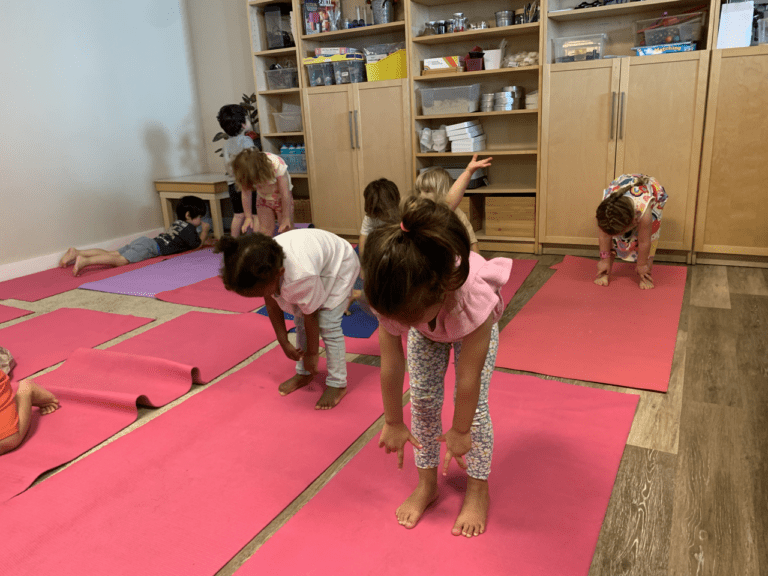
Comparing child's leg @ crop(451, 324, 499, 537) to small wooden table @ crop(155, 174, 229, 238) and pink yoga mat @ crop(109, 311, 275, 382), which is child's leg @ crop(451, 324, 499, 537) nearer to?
pink yoga mat @ crop(109, 311, 275, 382)

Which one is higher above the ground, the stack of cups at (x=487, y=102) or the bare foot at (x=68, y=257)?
the stack of cups at (x=487, y=102)

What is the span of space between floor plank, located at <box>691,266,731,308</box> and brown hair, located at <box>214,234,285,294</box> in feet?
7.36

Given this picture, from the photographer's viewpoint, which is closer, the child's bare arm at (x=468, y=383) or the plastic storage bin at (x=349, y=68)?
the child's bare arm at (x=468, y=383)

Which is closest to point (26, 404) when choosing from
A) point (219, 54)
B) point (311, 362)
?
point (311, 362)

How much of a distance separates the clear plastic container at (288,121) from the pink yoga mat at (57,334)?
2.36m

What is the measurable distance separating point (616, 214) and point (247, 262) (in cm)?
208

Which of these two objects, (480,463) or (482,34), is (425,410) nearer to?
(480,463)

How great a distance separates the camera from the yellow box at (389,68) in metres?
4.29

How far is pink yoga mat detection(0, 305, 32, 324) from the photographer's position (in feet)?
10.5

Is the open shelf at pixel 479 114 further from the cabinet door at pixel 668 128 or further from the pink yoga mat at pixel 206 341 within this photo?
the pink yoga mat at pixel 206 341

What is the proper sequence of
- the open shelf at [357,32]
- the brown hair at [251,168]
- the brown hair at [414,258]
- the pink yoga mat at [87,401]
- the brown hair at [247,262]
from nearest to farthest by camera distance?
1. the brown hair at [414,258]
2. the brown hair at [247,262]
3. the pink yoga mat at [87,401]
4. the brown hair at [251,168]
5. the open shelf at [357,32]

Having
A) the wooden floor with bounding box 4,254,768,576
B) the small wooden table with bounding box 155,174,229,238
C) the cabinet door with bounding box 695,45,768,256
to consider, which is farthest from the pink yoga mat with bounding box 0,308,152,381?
the cabinet door with bounding box 695,45,768,256

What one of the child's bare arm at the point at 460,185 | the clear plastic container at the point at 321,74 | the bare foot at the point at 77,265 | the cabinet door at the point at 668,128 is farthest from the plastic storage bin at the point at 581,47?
the bare foot at the point at 77,265

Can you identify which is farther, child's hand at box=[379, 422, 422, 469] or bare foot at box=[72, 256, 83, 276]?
bare foot at box=[72, 256, 83, 276]
